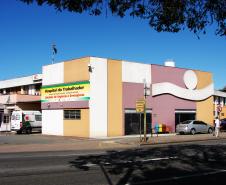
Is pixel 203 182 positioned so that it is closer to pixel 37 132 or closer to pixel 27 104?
pixel 37 132

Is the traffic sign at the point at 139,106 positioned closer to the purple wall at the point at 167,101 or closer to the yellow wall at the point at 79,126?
the yellow wall at the point at 79,126

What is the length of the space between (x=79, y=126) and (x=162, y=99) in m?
9.52

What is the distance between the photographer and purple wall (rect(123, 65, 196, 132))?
38125mm

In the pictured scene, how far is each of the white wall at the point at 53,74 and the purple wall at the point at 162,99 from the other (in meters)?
5.80

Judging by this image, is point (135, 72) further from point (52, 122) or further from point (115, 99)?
point (52, 122)

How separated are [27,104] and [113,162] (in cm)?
3370

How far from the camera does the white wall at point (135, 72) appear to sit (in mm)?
37656

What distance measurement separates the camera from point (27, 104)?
48344 mm

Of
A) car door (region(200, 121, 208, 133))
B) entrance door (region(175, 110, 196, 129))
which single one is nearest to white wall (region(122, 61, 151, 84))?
entrance door (region(175, 110, 196, 129))

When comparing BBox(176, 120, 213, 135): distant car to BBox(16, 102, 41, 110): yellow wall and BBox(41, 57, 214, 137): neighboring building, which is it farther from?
BBox(16, 102, 41, 110): yellow wall

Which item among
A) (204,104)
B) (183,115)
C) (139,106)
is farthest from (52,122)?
(204,104)

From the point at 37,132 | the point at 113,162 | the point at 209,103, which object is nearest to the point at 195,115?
the point at 209,103

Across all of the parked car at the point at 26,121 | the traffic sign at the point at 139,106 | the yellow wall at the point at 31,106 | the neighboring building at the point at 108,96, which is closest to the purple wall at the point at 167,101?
the neighboring building at the point at 108,96

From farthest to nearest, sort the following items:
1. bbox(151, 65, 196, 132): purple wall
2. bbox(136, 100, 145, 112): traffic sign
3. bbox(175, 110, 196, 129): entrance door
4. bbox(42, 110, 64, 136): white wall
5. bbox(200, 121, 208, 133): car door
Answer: bbox(175, 110, 196, 129): entrance door, bbox(151, 65, 196, 132): purple wall, bbox(200, 121, 208, 133): car door, bbox(42, 110, 64, 136): white wall, bbox(136, 100, 145, 112): traffic sign
